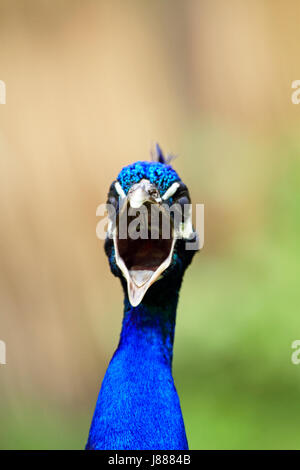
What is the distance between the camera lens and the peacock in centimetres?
153

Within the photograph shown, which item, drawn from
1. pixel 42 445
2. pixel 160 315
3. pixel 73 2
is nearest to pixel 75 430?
pixel 42 445

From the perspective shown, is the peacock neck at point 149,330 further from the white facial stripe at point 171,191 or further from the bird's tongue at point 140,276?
the white facial stripe at point 171,191

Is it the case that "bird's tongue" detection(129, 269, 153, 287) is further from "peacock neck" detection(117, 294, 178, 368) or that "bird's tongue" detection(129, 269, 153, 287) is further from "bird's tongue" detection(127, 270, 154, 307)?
"peacock neck" detection(117, 294, 178, 368)

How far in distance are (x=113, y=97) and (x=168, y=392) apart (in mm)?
3063

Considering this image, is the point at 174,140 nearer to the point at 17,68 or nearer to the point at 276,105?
the point at 276,105

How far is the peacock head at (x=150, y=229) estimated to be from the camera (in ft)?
5.25

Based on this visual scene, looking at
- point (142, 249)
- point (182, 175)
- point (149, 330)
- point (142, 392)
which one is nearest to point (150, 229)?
point (142, 249)

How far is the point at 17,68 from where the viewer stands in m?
4.16

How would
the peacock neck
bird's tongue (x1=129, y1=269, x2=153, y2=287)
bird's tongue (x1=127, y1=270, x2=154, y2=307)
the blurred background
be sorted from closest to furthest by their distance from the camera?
bird's tongue (x1=127, y1=270, x2=154, y2=307)
bird's tongue (x1=129, y1=269, x2=153, y2=287)
the peacock neck
the blurred background

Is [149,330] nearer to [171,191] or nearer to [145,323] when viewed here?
[145,323]

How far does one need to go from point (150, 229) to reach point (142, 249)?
6 cm

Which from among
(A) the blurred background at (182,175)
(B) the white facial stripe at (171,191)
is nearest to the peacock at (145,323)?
(B) the white facial stripe at (171,191)

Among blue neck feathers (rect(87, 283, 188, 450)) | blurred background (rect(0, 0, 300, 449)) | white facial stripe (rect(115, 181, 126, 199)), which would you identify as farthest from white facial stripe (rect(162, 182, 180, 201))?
blurred background (rect(0, 0, 300, 449))

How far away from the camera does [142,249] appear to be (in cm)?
176
